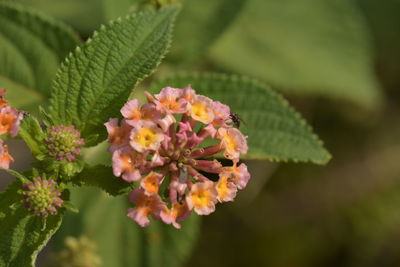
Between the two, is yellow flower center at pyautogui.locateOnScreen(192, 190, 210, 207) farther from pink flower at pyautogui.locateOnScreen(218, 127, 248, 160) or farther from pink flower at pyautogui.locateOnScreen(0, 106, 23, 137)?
pink flower at pyautogui.locateOnScreen(0, 106, 23, 137)

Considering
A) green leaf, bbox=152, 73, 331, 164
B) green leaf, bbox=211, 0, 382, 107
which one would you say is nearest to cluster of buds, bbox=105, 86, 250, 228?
green leaf, bbox=152, 73, 331, 164

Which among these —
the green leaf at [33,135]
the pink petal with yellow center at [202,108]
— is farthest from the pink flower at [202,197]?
the green leaf at [33,135]

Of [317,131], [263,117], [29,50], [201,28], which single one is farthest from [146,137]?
[317,131]

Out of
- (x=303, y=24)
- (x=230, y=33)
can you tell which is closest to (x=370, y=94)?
(x=303, y=24)

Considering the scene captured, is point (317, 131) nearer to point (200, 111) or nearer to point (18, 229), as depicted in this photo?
point (200, 111)

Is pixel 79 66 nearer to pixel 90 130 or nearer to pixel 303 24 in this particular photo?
pixel 90 130
